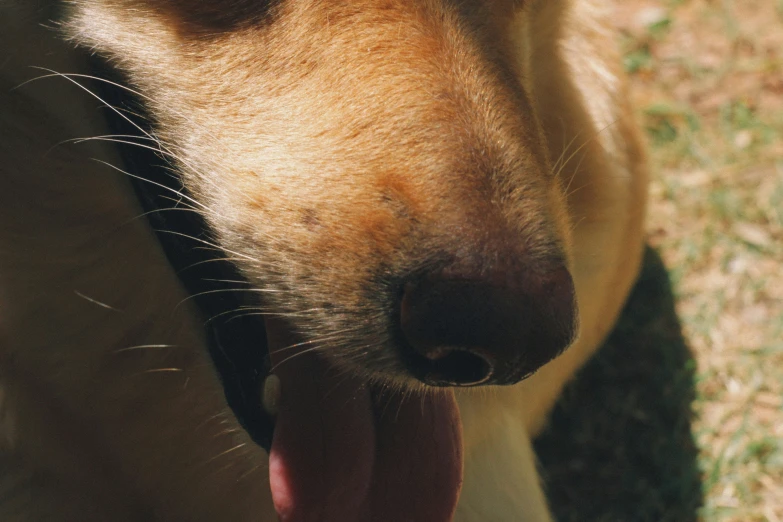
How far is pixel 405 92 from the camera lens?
2.25 metres

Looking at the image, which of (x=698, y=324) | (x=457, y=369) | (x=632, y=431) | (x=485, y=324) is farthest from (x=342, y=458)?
(x=698, y=324)

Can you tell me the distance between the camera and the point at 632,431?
4070 millimetres

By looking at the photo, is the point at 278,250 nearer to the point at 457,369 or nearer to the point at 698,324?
the point at 457,369

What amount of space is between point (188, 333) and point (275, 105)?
2.52 feet

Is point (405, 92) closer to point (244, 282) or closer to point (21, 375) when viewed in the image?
point (244, 282)

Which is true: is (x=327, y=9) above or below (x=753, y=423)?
above

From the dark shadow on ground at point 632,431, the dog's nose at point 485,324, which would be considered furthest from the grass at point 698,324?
the dog's nose at point 485,324

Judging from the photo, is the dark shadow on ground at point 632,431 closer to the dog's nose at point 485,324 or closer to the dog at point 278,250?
the dog at point 278,250

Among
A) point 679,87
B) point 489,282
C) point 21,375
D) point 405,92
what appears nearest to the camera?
point 489,282

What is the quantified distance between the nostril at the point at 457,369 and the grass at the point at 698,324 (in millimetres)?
1915

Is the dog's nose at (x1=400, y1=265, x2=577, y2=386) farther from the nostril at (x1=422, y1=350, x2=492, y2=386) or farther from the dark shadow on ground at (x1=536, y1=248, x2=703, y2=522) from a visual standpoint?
the dark shadow on ground at (x1=536, y1=248, x2=703, y2=522)

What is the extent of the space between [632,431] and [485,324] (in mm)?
2282

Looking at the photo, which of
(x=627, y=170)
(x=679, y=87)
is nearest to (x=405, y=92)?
(x=627, y=170)

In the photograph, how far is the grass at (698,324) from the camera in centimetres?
384
